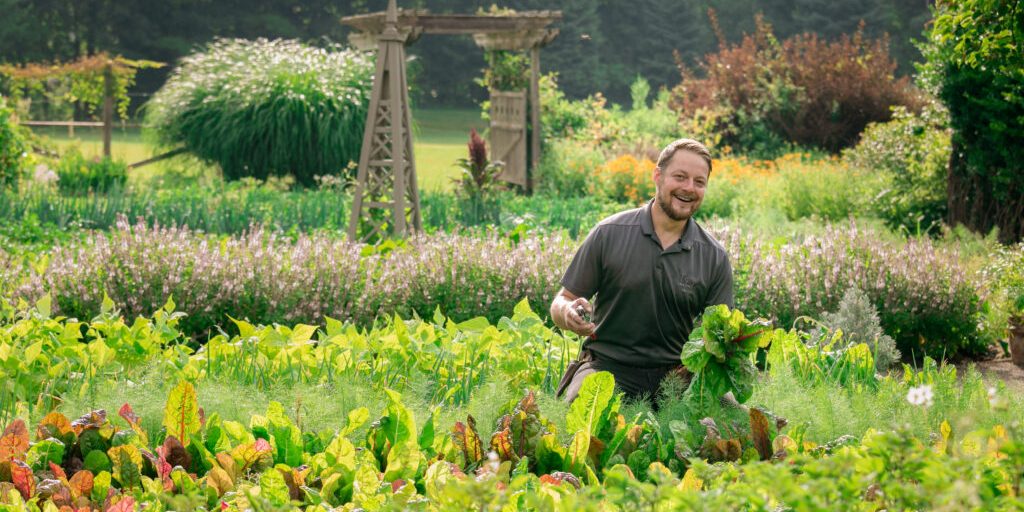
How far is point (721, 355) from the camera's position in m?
3.09

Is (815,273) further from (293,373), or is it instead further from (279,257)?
(293,373)

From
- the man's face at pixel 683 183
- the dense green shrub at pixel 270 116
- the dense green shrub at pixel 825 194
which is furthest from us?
the dense green shrub at pixel 270 116

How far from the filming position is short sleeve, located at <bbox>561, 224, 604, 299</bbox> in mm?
3764

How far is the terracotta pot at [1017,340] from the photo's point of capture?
6441 mm

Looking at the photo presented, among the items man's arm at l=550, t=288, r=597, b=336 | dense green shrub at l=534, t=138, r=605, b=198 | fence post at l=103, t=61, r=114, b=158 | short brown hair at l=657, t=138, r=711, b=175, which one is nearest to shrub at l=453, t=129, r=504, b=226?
dense green shrub at l=534, t=138, r=605, b=198

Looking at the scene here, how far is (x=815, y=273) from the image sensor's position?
6426 mm

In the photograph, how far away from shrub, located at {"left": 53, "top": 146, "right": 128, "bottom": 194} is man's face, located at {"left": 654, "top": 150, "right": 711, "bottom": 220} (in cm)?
1114

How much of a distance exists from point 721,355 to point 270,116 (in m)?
12.2

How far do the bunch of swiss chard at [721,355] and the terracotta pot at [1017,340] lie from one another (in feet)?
13.1

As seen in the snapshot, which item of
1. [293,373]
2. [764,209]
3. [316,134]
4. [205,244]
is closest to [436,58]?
[316,134]

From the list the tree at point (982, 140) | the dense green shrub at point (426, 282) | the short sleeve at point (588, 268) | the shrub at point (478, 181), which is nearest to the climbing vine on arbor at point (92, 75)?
the shrub at point (478, 181)

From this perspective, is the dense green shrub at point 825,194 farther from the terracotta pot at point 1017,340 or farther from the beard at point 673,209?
the beard at point 673,209

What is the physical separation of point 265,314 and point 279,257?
0.39m

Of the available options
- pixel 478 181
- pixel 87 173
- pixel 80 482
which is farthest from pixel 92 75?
pixel 80 482
